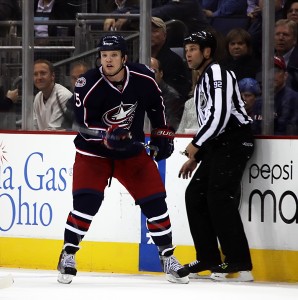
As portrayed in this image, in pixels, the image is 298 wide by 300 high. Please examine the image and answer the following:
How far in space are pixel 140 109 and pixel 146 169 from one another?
385mm

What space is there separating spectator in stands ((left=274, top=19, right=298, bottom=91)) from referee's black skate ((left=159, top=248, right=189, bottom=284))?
1.36 metres

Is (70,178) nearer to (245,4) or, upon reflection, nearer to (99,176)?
(99,176)

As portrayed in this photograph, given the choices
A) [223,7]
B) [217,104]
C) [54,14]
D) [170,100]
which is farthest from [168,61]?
[54,14]

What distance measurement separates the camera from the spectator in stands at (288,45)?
7.84 metres

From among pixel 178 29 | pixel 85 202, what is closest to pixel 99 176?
pixel 85 202

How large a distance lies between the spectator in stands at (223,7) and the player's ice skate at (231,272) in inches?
66.4

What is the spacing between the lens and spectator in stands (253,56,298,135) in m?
7.93

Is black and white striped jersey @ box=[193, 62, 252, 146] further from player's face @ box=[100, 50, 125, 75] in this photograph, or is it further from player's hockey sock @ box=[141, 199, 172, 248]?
player's face @ box=[100, 50, 125, 75]

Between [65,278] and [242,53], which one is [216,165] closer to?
[242,53]

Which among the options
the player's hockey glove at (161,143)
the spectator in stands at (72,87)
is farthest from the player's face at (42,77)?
the player's hockey glove at (161,143)

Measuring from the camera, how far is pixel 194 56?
7938 millimetres

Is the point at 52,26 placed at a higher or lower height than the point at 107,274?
higher

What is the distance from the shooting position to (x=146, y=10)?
8586 millimetres

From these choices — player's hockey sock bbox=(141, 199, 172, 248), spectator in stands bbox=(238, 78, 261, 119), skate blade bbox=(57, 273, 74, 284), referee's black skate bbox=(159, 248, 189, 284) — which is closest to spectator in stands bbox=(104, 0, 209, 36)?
spectator in stands bbox=(238, 78, 261, 119)
